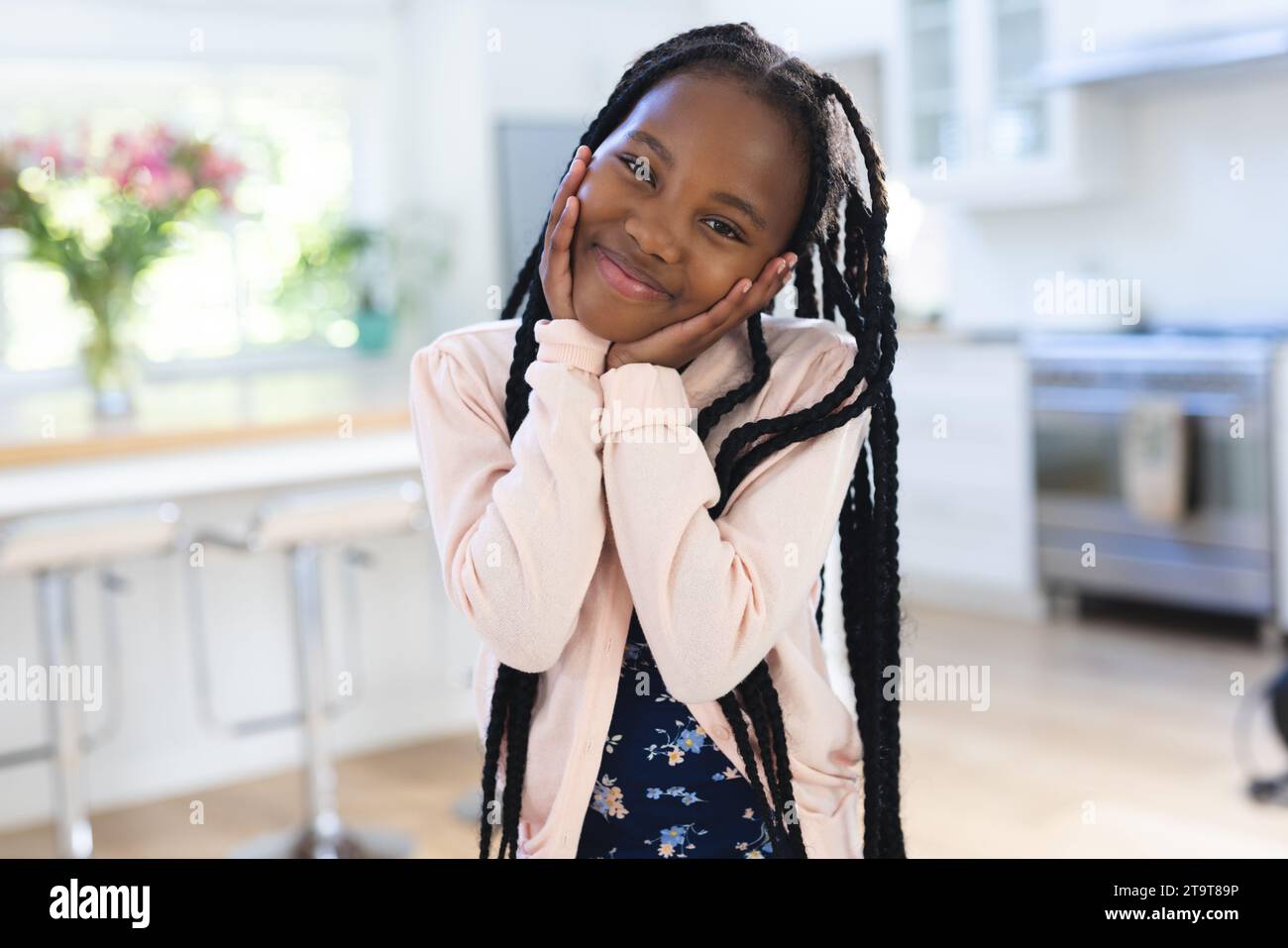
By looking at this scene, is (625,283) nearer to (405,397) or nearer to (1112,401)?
(405,397)

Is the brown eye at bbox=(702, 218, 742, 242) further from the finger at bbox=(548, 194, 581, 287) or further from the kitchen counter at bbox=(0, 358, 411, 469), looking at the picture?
the kitchen counter at bbox=(0, 358, 411, 469)

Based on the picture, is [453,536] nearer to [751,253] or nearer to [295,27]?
[751,253]

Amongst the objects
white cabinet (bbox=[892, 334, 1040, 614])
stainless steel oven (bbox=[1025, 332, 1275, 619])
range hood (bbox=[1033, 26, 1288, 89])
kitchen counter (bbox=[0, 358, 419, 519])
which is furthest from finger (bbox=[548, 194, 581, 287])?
white cabinet (bbox=[892, 334, 1040, 614])

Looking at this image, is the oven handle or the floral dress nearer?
the floral dress

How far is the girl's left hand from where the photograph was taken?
0.92 meters

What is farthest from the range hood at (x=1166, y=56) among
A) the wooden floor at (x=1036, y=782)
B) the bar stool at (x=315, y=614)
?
the bar stool at (x=315, y=614)

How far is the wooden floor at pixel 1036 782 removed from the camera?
2.74 meters

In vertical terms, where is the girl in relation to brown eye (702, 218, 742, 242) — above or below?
below

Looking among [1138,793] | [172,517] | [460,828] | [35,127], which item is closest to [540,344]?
[172,517]

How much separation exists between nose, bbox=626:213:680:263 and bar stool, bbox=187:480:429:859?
2.04 meters

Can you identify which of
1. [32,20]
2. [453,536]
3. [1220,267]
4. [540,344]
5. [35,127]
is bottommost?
[453,536]

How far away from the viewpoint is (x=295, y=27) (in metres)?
4.86

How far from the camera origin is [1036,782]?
3062 millimetres
